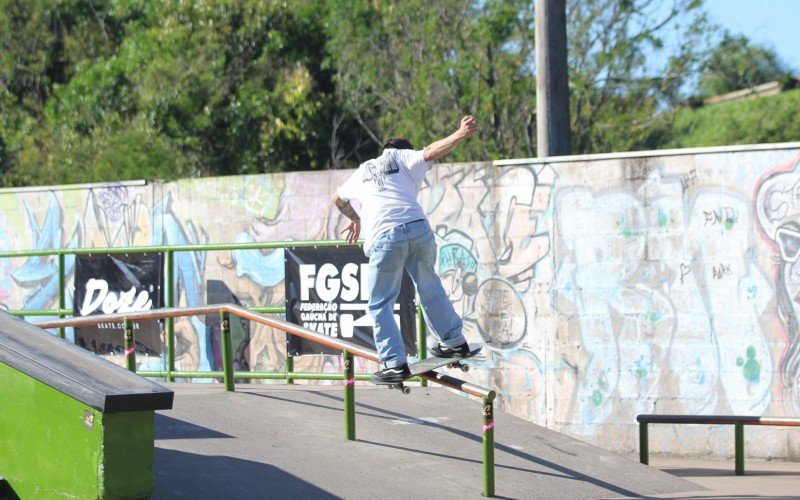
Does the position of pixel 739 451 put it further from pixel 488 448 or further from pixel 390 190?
pixel 390 190

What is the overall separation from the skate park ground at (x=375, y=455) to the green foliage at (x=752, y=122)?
15.0 meters

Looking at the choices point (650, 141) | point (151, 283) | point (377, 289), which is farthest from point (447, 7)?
point (377, 289)

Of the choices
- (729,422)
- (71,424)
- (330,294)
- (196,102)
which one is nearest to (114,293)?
(330,294)

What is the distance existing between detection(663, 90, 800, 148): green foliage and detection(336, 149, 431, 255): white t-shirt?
639 inches

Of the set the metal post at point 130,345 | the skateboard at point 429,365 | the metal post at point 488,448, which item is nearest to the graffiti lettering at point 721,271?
the skateboard at point 429,365

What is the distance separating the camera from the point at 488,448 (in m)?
6.84

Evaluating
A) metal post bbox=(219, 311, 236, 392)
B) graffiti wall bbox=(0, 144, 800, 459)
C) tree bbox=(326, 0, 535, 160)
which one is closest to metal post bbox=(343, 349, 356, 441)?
metal post bbox=(219, 311, 236, 392)

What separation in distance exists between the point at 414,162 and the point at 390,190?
9.3 inches

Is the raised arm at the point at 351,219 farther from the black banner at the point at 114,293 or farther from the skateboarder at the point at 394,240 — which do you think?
the black banner at the point at 114,293

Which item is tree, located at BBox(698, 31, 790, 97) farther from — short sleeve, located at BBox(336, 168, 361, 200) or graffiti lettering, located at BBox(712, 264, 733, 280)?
short sleeve, located at BBox(336, 168, 361, 200)

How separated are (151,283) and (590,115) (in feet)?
33.2

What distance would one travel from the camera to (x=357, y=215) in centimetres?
770

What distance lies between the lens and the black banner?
1177 centimetres

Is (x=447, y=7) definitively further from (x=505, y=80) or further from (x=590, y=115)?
(x=590, y=115)
